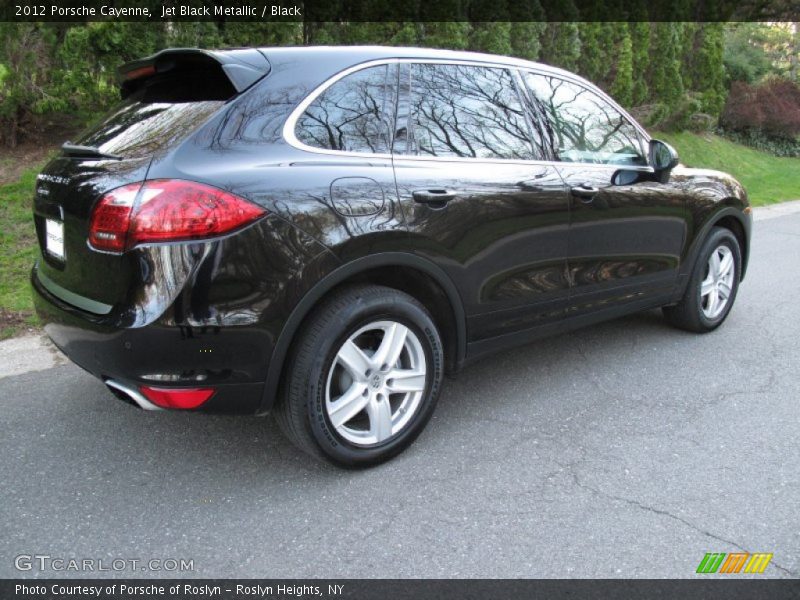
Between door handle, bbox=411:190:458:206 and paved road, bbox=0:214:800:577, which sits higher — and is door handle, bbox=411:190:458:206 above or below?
above

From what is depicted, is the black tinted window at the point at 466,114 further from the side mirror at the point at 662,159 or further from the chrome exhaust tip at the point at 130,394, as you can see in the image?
the chrome exhaust tip at the point at 130,394

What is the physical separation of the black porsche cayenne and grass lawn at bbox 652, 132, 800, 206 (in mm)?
10639

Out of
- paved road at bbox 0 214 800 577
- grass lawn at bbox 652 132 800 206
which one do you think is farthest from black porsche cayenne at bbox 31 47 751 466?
grass lawn at bbox 652 132 800 206

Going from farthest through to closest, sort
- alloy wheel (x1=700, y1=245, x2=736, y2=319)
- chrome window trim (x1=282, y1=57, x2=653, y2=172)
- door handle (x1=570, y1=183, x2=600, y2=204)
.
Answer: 1. alloy wheel (x1=700, y1=245, x2=736, y2=319)
2. door handle (x1=570, y1=183, x2=600, y2=204)
3. chrome window trim (x1=282, y1=57, x2=653, y2=172)

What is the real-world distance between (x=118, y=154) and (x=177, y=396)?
955 mm

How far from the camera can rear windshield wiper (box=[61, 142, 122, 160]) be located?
2.66m

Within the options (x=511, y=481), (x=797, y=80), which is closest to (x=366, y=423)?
(x=511, y=481)

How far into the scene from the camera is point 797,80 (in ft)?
72.6

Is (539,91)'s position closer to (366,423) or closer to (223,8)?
(366,423)

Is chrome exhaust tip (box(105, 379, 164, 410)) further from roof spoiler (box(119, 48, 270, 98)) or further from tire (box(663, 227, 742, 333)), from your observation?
tire (box(663, 227, 742, 333))

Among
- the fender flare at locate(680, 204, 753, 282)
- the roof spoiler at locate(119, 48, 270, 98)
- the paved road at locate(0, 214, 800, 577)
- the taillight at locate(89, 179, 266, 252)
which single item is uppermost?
Answer: the roof spoiler at locate(119, 48, 270, 98)

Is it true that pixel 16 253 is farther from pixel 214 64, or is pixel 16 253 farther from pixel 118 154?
pixel 214 64

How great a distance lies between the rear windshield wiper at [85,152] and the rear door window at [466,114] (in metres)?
1.20

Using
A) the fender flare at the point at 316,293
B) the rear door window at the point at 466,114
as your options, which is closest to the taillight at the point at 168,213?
the fender flare at the point at 316,293
